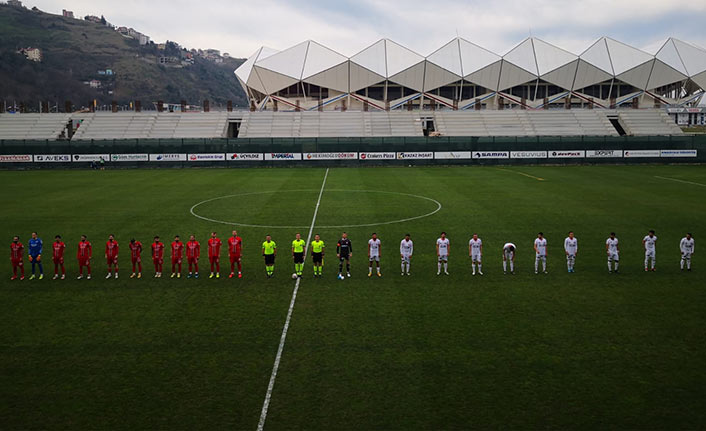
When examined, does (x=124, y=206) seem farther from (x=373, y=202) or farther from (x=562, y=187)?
(x=562, y=187)

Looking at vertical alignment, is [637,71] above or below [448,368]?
above

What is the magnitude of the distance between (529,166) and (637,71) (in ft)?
156

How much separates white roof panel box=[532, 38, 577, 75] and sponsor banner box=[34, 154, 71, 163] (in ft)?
222

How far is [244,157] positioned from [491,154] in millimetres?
24373

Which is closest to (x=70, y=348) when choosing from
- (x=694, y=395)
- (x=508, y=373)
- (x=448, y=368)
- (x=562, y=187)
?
(x=448, y=368)

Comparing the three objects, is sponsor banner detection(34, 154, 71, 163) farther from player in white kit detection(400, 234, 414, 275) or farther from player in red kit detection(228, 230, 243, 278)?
player in white kit detection(400, 234, 414, 275)

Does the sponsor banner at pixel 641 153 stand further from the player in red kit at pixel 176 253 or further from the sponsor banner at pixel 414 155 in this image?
the player in red kit at pixel 176 253

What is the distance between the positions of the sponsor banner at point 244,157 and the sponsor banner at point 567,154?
2870 cm

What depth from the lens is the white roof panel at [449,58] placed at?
87625 millimetres

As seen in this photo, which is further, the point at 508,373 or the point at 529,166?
the point at 529,166

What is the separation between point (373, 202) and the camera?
31.8 metres

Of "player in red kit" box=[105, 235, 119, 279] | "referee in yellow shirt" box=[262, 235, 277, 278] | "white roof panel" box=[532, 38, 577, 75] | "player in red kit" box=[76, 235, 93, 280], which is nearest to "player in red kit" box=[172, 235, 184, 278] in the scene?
"player in red kit" box=[105, 235, 119, 279]

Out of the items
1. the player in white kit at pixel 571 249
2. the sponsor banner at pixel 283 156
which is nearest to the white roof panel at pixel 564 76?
the sponsor banner at pixel 283 156

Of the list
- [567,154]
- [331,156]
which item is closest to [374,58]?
[331,156]
